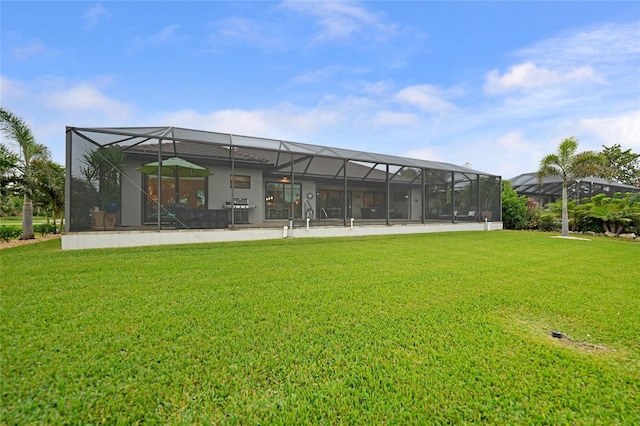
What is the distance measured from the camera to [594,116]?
14.5m

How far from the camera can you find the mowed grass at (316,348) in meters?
1.56

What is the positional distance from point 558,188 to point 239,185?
64.4 ft

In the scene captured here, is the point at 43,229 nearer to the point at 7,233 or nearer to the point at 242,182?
the point at 7,233

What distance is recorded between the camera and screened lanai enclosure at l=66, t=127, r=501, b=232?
23.2ft

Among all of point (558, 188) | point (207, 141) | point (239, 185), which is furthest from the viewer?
point (558, 188)

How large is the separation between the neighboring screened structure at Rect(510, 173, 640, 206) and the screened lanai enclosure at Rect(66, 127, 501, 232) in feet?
20.2

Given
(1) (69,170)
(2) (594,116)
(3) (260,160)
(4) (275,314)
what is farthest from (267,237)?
(2) (594,116)

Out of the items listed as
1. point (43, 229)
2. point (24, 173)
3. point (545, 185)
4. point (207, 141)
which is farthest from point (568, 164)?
point (43, 229)

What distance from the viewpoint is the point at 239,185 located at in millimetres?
11750

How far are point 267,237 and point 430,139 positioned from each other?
1458 centimetres

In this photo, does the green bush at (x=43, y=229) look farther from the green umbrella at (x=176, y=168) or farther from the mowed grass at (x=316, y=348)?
the mowed grass at (x=316, y=348)

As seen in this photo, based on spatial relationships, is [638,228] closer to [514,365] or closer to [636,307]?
[636,307]

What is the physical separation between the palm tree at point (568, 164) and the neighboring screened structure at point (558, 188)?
15.3ft

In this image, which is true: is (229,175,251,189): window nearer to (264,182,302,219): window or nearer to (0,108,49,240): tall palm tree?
(264,182,302,219): window
